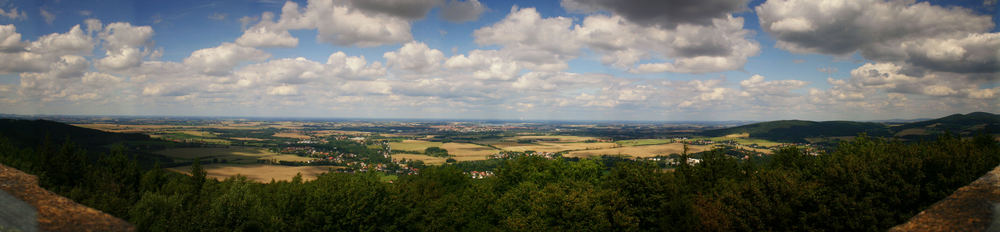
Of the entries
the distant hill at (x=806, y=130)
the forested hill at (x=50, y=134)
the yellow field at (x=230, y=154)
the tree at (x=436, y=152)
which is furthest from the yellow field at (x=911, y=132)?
the forested hill at (x=50, y=134)

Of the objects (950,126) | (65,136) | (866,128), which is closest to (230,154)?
(65,136)

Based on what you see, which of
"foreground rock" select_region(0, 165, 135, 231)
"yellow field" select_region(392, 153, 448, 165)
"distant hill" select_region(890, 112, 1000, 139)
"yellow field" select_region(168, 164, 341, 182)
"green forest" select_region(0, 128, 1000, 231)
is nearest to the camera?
"foreground rock" select_region(0, 165, 135, 231)

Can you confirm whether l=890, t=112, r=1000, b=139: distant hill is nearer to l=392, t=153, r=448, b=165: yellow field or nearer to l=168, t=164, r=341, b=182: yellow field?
l=392, t=153, r=448, b=165: yellow field

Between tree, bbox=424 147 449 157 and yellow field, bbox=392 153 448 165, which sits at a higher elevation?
tree, bbox=424 147 449 157

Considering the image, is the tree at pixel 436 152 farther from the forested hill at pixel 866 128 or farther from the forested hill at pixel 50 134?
the forested hill at pixel 866 128

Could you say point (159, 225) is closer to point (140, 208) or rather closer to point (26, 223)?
point (140, 208)

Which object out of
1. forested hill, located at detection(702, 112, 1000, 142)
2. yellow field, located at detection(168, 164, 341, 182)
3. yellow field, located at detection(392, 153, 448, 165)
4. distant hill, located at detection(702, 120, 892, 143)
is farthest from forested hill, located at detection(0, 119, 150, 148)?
distant hill, located at detection(702, 120, 892, 143)

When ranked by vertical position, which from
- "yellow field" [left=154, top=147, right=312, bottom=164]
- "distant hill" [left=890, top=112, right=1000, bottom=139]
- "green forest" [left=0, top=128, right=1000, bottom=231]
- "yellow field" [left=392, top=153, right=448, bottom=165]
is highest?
"distant hill" [left=890, top=112, right=1000, bottom=139]

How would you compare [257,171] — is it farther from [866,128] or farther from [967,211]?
[866,128]
